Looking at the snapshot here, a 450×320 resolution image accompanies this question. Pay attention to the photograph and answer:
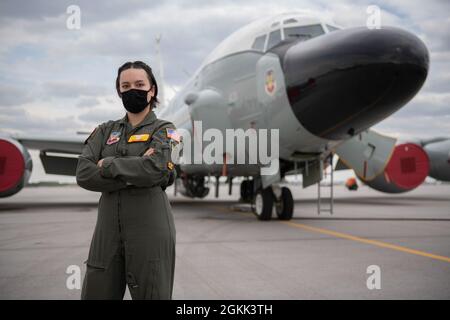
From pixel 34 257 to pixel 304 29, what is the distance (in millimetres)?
5829

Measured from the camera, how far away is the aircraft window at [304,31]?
25.1 ft

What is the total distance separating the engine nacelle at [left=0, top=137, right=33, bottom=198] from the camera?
1123 centimetres

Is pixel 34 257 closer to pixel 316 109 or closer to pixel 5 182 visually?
pixel 316 109

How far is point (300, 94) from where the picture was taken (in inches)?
260

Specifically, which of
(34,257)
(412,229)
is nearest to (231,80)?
(412,229)

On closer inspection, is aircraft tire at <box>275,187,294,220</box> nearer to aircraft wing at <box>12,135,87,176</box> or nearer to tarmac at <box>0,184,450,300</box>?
tarmac at <box>0,184,450,300</box>

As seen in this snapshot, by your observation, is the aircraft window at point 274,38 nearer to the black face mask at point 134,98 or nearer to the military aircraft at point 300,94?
the military aircraft at point 300,94

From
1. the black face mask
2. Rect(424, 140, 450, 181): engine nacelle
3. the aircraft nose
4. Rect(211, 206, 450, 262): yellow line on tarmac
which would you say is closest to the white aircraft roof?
the aircraft nose

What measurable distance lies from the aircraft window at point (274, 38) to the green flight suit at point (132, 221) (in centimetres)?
616

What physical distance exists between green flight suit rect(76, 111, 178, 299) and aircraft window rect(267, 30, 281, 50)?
6.16m

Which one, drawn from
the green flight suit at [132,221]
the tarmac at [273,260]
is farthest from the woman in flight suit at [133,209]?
the tarmac at [273,260]

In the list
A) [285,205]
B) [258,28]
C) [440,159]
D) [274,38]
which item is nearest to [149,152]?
[274,38]

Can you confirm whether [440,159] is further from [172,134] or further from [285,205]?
[172,134]

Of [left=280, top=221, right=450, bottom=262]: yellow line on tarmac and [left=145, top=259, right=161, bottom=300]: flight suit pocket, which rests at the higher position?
[left=145, top=259, right=161, bottom=300]: flight suit pocket
